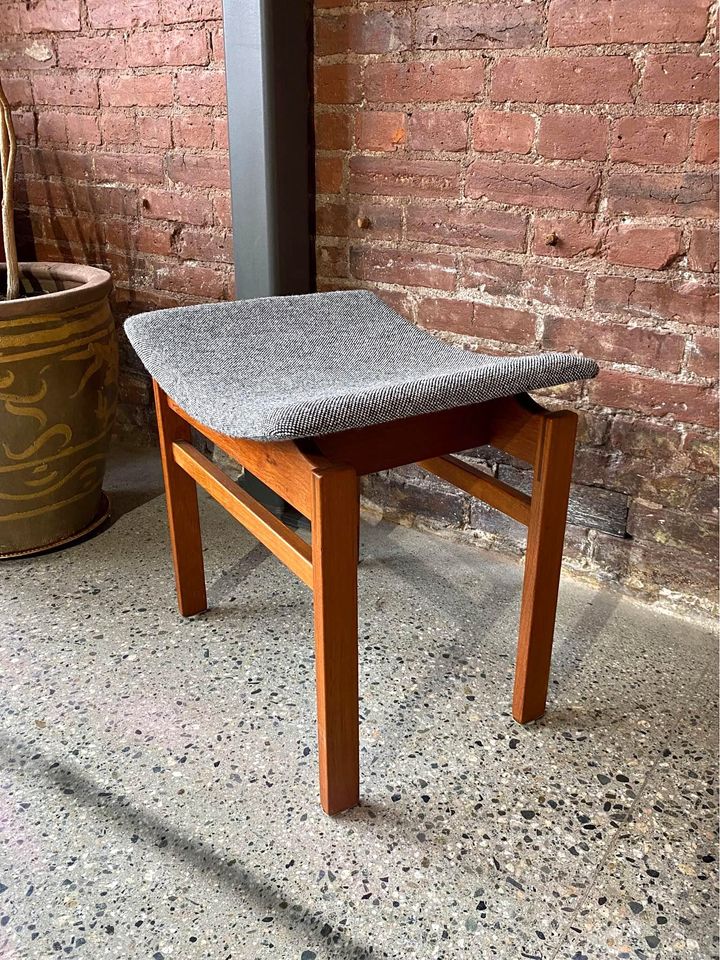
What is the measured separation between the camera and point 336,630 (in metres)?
0.91

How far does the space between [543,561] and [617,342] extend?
47 cm

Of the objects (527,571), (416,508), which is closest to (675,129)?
(527,571)

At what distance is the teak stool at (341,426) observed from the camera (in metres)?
0.86

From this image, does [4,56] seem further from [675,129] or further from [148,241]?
[675,129]

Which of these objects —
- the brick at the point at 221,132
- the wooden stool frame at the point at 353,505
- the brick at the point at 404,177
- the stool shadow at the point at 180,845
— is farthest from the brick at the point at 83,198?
the stool shadow at the point at 180,845

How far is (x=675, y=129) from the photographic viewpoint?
3.86 feet

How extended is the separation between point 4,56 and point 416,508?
1.60 m

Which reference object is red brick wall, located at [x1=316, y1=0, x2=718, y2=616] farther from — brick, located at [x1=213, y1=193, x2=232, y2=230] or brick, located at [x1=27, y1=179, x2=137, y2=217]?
brick, located at [x1=27, y1=179, x2=137, y2=217]

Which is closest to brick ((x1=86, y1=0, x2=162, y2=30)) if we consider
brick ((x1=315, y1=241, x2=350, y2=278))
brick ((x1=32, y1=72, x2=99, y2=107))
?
brick ((x1=32, y1=72, x2=99, y2=107))

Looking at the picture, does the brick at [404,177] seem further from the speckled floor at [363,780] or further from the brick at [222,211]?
the speckled floor at [363,780]

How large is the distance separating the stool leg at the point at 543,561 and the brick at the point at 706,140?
0.50 m

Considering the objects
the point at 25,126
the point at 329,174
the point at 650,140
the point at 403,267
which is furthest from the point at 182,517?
the point at 25,126

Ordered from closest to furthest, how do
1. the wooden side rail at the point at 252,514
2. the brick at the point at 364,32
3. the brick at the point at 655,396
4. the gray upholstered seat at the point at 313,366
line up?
the gray upholstered seat at the point at 313,366, the wooden side rail at the point at 252,514, the brick at the point at 655,396, the brick at the point at 364,32

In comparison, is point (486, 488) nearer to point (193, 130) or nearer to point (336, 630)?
point (336, 630)
